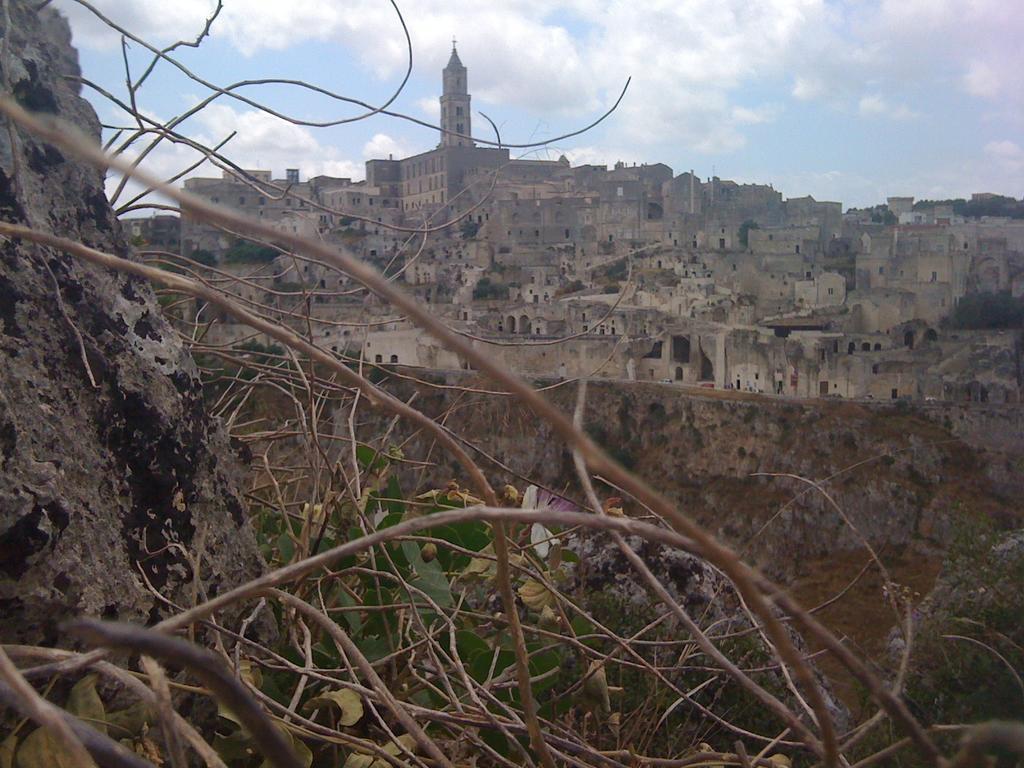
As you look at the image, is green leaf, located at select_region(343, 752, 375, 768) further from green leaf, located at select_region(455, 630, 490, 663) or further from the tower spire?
the tower spire

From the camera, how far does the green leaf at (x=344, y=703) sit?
3.30 ft

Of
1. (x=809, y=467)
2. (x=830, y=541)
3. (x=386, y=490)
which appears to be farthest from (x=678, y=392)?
(x=386, y=490)

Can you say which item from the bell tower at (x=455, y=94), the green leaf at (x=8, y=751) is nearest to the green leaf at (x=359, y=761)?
the green leaf at (x=8, y=751)

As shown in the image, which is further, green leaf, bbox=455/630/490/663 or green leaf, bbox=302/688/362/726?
green leaf, bbox=455/630/490/663

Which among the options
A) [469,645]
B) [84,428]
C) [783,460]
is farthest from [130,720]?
[783,460]

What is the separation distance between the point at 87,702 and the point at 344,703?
0.83 ft

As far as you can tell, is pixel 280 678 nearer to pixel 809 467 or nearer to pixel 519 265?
pixel 809 467

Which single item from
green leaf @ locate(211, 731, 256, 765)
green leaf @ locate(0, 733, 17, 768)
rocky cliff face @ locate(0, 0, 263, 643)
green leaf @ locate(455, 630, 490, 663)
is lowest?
green leaf @ locate(211, 731, 256, 765)

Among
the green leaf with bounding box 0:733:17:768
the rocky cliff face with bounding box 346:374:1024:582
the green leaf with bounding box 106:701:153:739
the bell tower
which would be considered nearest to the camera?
the green leaf with bounding box 0:733:17:768

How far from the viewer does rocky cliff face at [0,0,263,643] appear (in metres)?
0.93

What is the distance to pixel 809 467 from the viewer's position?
2052 centimetres

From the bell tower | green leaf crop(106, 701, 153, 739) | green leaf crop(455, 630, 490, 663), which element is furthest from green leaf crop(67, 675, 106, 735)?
the bell tower

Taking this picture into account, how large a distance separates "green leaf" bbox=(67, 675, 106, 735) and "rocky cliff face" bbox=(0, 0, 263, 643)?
0.10m

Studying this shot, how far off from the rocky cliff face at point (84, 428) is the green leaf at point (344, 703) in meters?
0.21
